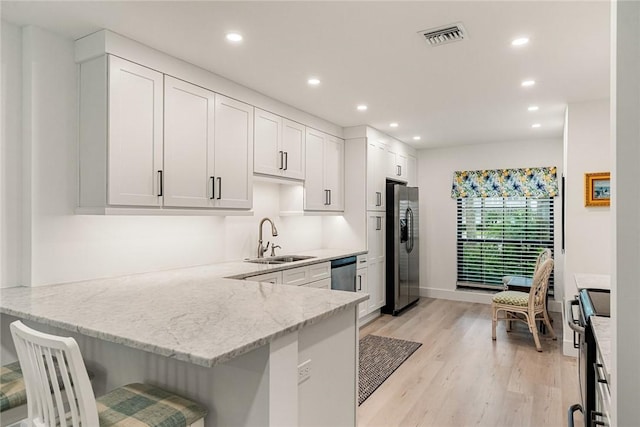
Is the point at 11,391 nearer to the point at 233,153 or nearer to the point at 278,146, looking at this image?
the point at 233,153

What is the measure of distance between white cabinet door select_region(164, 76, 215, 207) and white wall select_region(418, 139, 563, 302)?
4.42 meters

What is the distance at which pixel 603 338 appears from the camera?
1.56 metres

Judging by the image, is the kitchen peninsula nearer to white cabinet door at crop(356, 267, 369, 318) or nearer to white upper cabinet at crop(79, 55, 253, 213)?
white upper cabinet at crop(79, 55, 253, 213)

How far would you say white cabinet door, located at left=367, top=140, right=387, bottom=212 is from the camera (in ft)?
16.4

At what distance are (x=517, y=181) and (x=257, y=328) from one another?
5508 millimetres

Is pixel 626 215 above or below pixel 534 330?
above

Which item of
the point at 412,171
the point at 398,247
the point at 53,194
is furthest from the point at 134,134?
the point at 412,171

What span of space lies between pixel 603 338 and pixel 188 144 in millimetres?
2720

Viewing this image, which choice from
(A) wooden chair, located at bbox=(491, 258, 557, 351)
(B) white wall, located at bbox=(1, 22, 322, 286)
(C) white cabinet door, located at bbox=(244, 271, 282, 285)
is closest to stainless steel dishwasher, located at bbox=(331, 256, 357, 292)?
(C) white cabinet door, located at bbox=(244, 271, 282, 285)

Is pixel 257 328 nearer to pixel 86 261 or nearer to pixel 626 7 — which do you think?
pixel 626 7

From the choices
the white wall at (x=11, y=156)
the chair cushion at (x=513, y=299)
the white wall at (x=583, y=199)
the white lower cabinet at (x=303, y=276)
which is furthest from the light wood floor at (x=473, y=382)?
the white wall at (x=11, y=156)

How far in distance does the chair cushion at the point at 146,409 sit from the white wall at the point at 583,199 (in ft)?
12.2

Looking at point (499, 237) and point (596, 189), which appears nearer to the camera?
Answer: point (596, 189)

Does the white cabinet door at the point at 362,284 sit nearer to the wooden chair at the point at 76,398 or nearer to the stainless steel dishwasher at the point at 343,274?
the stainless steel dishwasher at the point at 343,274
